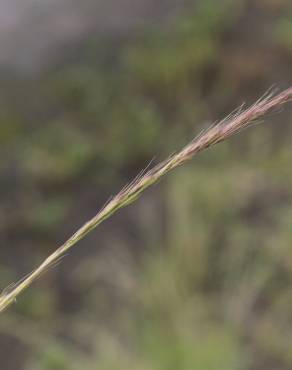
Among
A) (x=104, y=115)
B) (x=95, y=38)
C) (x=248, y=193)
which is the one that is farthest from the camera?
(x=95, y=38)

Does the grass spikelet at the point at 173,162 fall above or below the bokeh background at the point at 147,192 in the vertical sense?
below

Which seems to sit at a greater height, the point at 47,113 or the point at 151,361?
the point at 47,113

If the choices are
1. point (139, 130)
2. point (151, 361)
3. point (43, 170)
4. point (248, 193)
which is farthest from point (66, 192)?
point (151, 361)

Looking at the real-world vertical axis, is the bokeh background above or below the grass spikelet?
above

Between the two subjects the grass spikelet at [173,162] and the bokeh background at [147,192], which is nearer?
the grass spikelet at [173,162]

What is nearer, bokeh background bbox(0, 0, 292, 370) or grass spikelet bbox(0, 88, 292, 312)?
grass spikelet bbox(0, 88, 292, 312)

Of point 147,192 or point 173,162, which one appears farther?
point 147,192

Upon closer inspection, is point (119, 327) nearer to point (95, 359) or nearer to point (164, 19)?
point (95, 359)

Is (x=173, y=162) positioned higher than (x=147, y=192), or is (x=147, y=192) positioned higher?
(x=147, y=192)
